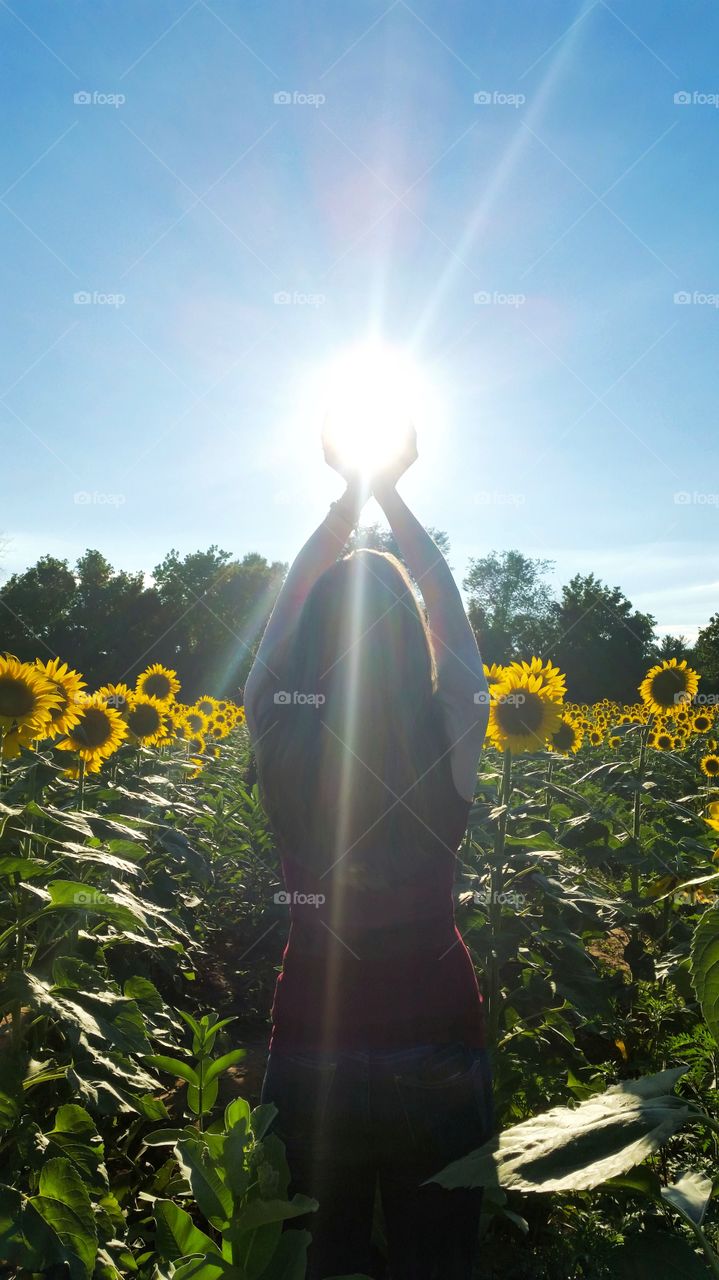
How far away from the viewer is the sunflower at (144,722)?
6.05m

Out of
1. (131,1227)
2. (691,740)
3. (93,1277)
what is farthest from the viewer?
(691,740)

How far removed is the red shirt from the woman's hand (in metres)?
0.85

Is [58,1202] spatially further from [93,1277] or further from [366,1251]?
[366,1251]

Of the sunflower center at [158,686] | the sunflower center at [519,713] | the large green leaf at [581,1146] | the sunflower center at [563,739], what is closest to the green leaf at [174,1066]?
the large green leaf at [581,1146]

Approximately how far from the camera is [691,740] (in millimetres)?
11695

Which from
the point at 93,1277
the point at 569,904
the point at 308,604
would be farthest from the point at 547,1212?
the point at 308,604

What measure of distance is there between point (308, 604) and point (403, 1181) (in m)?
1.25

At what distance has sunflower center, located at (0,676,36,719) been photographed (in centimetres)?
336

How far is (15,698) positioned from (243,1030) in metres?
2.65

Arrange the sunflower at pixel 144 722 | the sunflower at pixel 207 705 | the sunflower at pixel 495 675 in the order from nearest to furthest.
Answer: the sunflower at pixel 495 675, the sunflower at pixel 144 722, the sunflower at pixel 207 705

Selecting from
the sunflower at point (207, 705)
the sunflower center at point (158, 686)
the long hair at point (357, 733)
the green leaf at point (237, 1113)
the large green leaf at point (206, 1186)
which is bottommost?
the large green leaf at point (206, 1186)

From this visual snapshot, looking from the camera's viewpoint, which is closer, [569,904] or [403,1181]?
[403,1181]

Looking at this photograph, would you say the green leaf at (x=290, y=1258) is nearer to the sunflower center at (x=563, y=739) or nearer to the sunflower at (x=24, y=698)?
the sunflower at (x=24, y=698)

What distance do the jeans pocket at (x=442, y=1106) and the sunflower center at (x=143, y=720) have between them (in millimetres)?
4674
